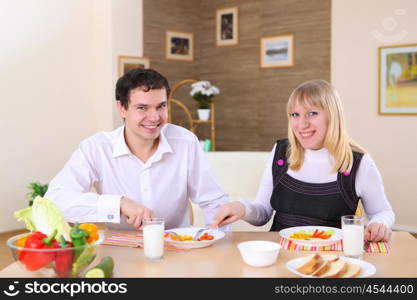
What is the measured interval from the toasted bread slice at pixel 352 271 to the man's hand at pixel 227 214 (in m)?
0.60

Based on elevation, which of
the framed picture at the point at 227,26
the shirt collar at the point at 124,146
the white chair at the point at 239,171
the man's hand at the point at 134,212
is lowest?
the white chair at the point at 239,171

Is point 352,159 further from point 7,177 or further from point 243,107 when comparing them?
point 243,107

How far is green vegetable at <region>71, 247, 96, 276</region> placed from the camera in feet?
4.83

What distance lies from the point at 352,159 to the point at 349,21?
12.9ft

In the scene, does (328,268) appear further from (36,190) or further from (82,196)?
(36,190)

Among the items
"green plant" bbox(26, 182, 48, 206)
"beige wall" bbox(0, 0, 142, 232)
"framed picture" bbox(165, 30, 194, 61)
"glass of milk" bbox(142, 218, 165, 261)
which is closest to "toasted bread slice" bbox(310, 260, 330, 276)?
"glass of milk" bbox(142, 218, 165, 261)

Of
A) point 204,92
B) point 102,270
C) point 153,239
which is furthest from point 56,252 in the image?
point 204,92

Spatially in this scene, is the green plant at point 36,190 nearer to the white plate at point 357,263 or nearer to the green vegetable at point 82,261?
the green vegetable at point 82,261

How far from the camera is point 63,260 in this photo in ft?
4.75

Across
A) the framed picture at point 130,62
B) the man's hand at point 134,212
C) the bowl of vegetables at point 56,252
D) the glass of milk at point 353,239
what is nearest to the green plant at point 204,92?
the framed picture at point 130,62

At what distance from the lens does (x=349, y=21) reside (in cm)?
588

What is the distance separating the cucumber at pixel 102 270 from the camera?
143cm

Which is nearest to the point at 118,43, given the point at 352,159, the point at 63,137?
the point at 63,137

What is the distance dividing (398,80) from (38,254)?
4.89 m
